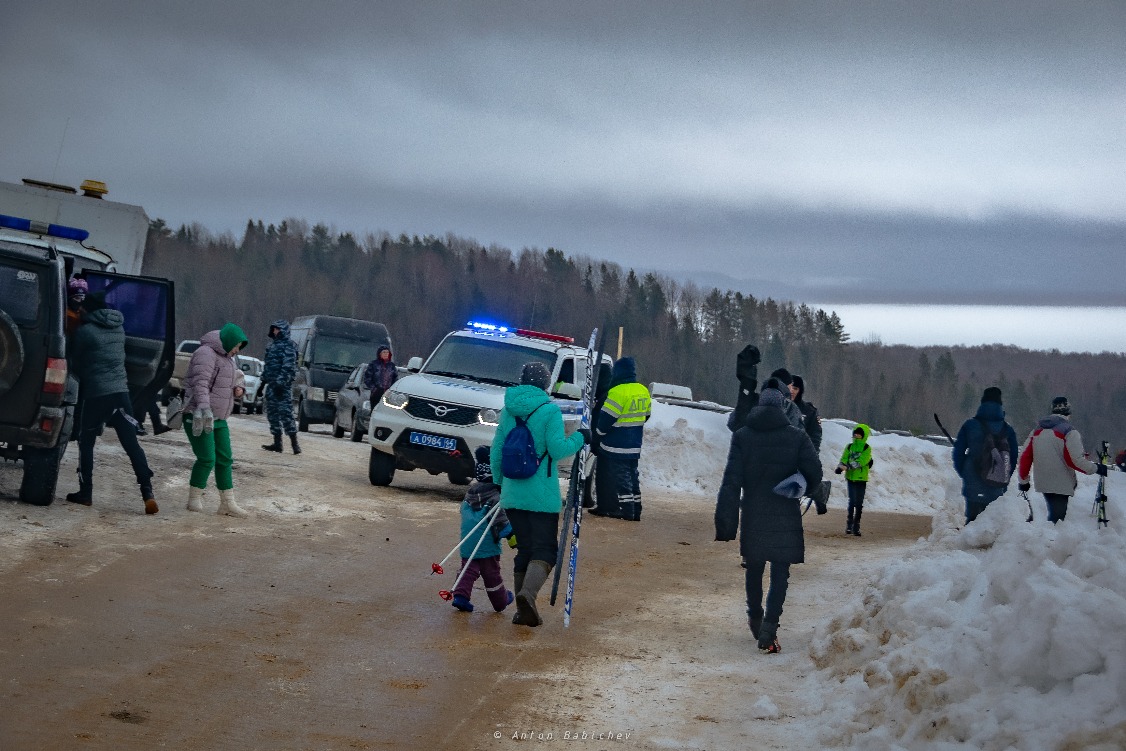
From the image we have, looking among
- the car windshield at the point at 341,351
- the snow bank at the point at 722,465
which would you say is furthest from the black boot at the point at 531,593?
the car windshield at the point at 341,351

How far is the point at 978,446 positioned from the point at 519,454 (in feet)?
23.8

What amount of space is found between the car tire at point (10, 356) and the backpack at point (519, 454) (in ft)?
14.6

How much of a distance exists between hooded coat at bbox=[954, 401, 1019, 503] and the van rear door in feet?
28.1

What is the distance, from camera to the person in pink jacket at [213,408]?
12359 millimetres

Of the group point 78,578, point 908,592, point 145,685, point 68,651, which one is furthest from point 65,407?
point 908,592

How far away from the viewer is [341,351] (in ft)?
104

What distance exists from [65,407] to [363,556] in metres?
2.81

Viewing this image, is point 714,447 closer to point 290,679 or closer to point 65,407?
point 65,407

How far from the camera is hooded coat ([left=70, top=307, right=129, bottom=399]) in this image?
12.1 m

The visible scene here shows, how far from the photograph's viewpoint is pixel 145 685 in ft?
20.7

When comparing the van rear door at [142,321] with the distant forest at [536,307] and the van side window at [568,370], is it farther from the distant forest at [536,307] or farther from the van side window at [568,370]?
the distant forest at [536,307]

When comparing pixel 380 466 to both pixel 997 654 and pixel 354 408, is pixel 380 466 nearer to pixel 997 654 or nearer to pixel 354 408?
pixel 354 408

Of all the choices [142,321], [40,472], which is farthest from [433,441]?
→ [40,472]

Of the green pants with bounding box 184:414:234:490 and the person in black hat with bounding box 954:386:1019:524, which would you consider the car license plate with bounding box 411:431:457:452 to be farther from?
the person in black hat with bounding box 954:386:1019:524
